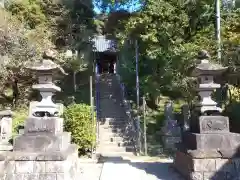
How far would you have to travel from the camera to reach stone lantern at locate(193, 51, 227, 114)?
7.93 meters

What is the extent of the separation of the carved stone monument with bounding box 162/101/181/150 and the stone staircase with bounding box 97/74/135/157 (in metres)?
1.57

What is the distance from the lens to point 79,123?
11539 millimetres

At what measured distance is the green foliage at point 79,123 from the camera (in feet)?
37.9

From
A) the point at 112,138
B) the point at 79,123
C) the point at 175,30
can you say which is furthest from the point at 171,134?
the point at 175,30

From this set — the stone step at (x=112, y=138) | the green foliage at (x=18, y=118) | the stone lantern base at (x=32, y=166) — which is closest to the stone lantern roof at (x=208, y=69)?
the stone lantern base at (x=32, y=166)

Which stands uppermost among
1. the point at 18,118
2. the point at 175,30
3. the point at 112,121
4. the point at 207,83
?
the point at 175,30

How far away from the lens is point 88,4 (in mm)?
21734

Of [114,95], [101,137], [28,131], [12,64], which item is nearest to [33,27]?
[12,64]

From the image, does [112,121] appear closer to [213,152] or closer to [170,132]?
[170,132]

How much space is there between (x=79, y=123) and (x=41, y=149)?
395 centimetres

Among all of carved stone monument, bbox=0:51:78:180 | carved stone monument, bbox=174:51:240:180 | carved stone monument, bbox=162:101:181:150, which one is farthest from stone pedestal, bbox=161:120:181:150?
carved stone monument, bbox=0:51:78:180

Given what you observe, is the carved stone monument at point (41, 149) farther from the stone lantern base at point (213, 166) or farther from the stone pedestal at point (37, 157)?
the stone lantern base at point (213, 166)

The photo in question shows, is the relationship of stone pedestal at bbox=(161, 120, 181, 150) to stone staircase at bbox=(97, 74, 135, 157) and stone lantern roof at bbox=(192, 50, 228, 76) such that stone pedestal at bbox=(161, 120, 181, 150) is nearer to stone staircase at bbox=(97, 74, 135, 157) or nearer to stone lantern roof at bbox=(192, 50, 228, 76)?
stone staircase at bbox=(97, 74, 135, 157)

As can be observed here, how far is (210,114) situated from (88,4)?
15910mm
